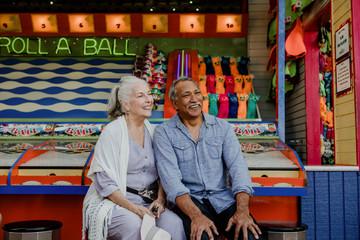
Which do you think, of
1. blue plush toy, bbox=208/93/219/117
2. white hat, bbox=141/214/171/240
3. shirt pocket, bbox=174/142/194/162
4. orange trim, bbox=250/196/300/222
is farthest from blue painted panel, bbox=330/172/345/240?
blue plush toy, bbox=208/93/219/117

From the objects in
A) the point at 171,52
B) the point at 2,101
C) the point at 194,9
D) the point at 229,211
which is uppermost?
the point at 194,9

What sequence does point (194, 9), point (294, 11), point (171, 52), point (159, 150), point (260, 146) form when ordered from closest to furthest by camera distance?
point (159, 150)
point (260, 146)
point (294, 11)
point (171, 52)
point (194, 9)

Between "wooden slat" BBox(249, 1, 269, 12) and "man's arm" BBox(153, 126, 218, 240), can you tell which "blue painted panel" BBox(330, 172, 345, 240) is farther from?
"wooden slat" BBox(249, 1, 269, 12)

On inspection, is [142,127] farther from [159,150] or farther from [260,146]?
[260,146]

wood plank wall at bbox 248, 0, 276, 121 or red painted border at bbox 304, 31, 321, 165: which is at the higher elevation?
wood plank wall at bbox 248, 0, 276, 121

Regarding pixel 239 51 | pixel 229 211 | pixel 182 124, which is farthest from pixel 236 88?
pixel 229 211

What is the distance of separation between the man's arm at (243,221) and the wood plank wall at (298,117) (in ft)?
11.5

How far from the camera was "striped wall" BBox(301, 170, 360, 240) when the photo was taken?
10.0 feet

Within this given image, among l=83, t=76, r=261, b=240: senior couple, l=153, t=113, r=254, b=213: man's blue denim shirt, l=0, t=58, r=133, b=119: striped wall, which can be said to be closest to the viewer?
l=83, t=76, r=261, b=240: senior couple

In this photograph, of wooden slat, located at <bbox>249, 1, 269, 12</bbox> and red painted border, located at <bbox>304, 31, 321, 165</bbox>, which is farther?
wooden slat, located at <bbox>249, 1, 269, 12</bbox>

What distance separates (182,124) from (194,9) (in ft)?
16.1

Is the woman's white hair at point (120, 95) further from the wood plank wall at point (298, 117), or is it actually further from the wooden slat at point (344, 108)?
the wood plank wall at point (298, 117)

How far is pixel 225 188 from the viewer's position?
95.0 inches

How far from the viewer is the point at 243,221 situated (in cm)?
205
